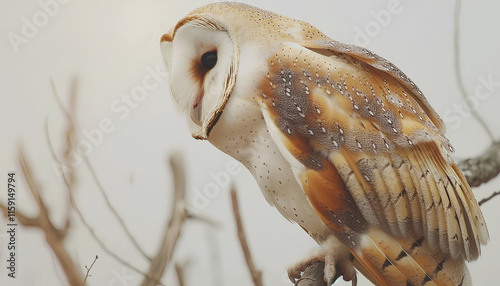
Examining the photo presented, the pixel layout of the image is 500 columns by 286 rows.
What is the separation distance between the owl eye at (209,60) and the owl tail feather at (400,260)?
0.38 m

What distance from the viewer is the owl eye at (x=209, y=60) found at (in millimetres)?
912

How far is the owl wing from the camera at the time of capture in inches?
31.9

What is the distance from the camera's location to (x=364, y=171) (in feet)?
2.68

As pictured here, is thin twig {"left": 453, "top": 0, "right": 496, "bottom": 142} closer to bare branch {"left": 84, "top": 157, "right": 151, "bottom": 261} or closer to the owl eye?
the owl eye

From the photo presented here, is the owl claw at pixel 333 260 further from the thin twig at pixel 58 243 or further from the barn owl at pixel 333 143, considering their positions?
the thin twig at pixel 58 243

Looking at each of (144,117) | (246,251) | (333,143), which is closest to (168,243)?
(246,251)

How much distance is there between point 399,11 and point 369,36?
107mm

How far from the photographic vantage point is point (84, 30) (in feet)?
5.07

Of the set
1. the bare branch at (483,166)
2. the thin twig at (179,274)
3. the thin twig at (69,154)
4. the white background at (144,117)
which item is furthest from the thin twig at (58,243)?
the bare branch at (483,166)

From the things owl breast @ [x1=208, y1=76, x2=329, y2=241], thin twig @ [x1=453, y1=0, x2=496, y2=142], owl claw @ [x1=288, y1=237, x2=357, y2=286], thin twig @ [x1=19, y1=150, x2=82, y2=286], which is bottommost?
thin twig @ [x1=19, y1=150, x2=82, y2=286]

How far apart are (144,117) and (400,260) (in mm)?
928

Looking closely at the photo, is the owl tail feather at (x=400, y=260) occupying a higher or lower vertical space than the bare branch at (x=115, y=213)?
higher

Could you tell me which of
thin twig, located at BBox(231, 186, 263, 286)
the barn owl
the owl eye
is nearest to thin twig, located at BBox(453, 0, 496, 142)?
the barn owl

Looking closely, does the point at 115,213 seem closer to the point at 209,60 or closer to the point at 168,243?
the point at 168,243
